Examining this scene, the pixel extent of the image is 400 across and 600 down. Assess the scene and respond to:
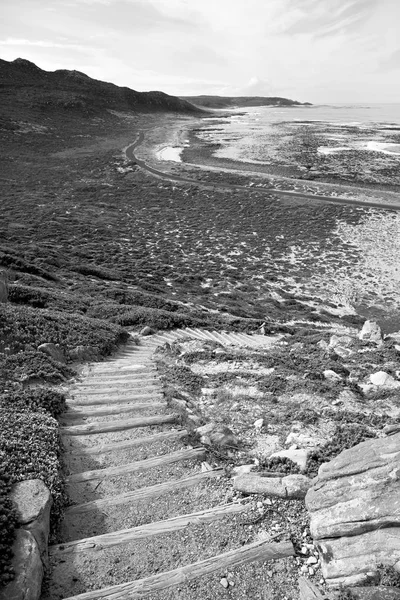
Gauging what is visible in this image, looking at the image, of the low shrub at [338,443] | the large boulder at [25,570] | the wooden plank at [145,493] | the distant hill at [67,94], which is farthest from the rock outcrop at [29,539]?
the distant hill at [67,94]

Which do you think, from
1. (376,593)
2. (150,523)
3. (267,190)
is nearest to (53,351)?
(150,523)

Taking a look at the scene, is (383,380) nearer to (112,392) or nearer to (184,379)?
(184,379)

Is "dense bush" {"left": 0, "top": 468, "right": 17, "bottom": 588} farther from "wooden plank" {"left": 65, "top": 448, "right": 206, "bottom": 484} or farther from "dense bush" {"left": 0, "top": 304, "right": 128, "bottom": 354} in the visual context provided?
"dense bush" {"left": 0, "top": 304, "right": 128, "bottom": 354}

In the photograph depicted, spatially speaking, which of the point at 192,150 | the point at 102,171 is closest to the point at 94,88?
the point at 192,150

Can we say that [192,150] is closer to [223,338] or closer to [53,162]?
[53,162]

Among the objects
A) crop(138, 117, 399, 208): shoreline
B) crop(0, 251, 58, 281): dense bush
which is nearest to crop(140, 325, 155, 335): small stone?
crop(0, 251, 58, 281): dense bush

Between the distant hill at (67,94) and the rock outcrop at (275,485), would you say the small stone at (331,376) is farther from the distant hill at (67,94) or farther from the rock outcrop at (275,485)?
the distant hill at (67,94)
